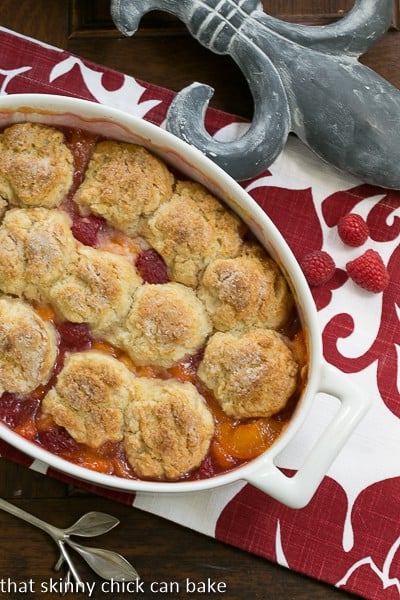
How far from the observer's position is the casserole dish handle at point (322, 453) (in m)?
1.55

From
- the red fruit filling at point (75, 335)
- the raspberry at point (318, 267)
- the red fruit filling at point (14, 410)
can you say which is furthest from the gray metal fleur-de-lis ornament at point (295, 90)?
the red fruit filling at point (14, 410)

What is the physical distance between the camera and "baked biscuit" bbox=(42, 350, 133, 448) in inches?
65.0

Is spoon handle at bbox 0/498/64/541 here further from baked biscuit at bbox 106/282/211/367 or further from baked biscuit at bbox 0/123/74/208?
baked biscuit at bbox 0/123/74/208

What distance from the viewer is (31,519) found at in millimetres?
1850

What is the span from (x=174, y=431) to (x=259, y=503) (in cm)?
34

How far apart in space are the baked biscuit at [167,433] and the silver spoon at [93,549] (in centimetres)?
26

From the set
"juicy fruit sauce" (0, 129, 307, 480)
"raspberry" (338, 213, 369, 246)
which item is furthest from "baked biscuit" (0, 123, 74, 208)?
"raspberry" (338, 213, 369, 246)

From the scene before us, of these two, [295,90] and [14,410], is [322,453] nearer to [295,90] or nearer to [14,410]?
[14,410]

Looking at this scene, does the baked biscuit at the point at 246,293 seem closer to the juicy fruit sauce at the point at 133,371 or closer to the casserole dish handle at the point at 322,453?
the juicy fruit sauce at the point at 133,371

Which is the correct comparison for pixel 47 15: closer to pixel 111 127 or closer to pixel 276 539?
pixel 111 127

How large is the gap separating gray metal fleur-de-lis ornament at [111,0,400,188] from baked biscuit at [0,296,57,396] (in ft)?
1.79

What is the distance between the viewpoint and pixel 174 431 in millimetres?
1638

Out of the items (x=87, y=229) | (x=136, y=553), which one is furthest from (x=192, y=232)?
(x=136, y=553)

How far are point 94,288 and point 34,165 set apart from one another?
292 mm
